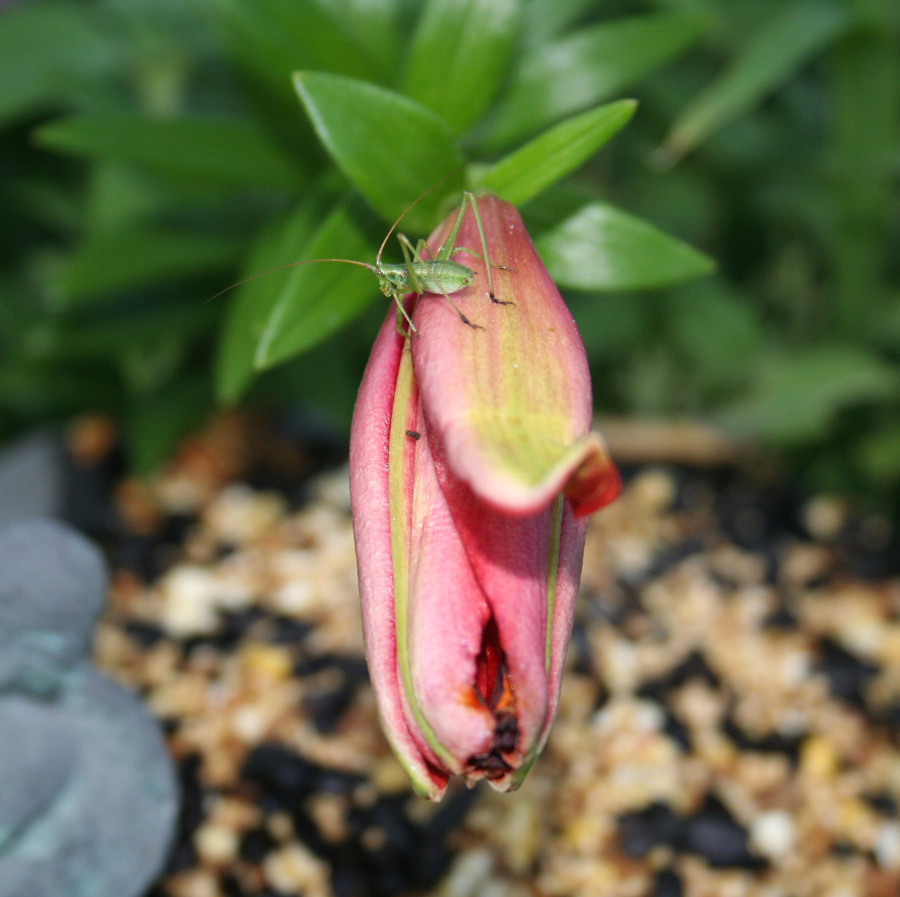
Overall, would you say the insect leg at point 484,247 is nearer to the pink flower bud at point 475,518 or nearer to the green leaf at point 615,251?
the pink flower bud at point 475,518

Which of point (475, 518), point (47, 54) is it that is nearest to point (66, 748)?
point (475, 518)

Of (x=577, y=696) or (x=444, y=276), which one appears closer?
(x=444, y=276)

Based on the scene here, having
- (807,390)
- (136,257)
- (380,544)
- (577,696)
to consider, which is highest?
(380,544)

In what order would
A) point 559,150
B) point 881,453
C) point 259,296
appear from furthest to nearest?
point 881,453, point 259,296, point 559,150

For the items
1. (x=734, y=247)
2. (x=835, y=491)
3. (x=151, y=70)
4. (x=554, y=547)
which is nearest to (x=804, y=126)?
(x=734, y=247)

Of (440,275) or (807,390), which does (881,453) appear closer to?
(807,390)

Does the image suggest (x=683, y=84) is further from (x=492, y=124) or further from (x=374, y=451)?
(x=374, y=451)

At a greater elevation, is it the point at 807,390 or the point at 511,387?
the point at 511,387
